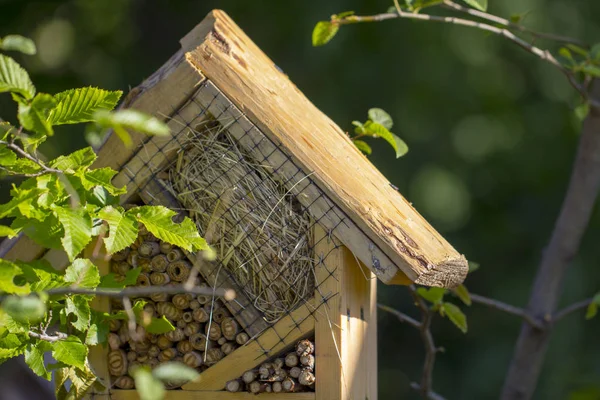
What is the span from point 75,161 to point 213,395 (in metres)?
0.69

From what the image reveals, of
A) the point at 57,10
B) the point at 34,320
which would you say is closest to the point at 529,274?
the point at 57,10

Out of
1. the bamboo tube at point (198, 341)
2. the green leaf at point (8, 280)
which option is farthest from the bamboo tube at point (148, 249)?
the green leaf at point (8, 280)

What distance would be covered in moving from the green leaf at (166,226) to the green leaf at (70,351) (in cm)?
30

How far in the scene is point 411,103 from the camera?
22.9ft

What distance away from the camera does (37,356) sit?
1888 mm

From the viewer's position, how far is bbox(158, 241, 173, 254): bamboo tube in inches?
85.5

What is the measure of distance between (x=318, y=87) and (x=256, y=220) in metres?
4.82

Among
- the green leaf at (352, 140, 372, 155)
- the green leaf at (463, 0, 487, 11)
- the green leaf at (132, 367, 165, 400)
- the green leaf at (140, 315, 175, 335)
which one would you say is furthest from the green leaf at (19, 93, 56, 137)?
the green leaf at (352, 140, 372, 155)

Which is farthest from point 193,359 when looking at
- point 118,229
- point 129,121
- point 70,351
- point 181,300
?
point 129,121

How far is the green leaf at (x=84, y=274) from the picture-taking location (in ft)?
5.98

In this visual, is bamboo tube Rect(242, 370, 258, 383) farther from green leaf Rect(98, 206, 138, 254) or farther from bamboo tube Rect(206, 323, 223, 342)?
green leaf Rect(98, 206, 138, 254)

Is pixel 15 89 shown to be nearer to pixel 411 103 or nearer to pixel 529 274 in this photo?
pixel 411 103

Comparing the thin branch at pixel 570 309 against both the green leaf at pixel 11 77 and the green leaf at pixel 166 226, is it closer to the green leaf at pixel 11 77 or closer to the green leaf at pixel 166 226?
the green leaf at pixel 166 226

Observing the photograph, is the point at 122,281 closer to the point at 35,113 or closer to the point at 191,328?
the point at 191,328
